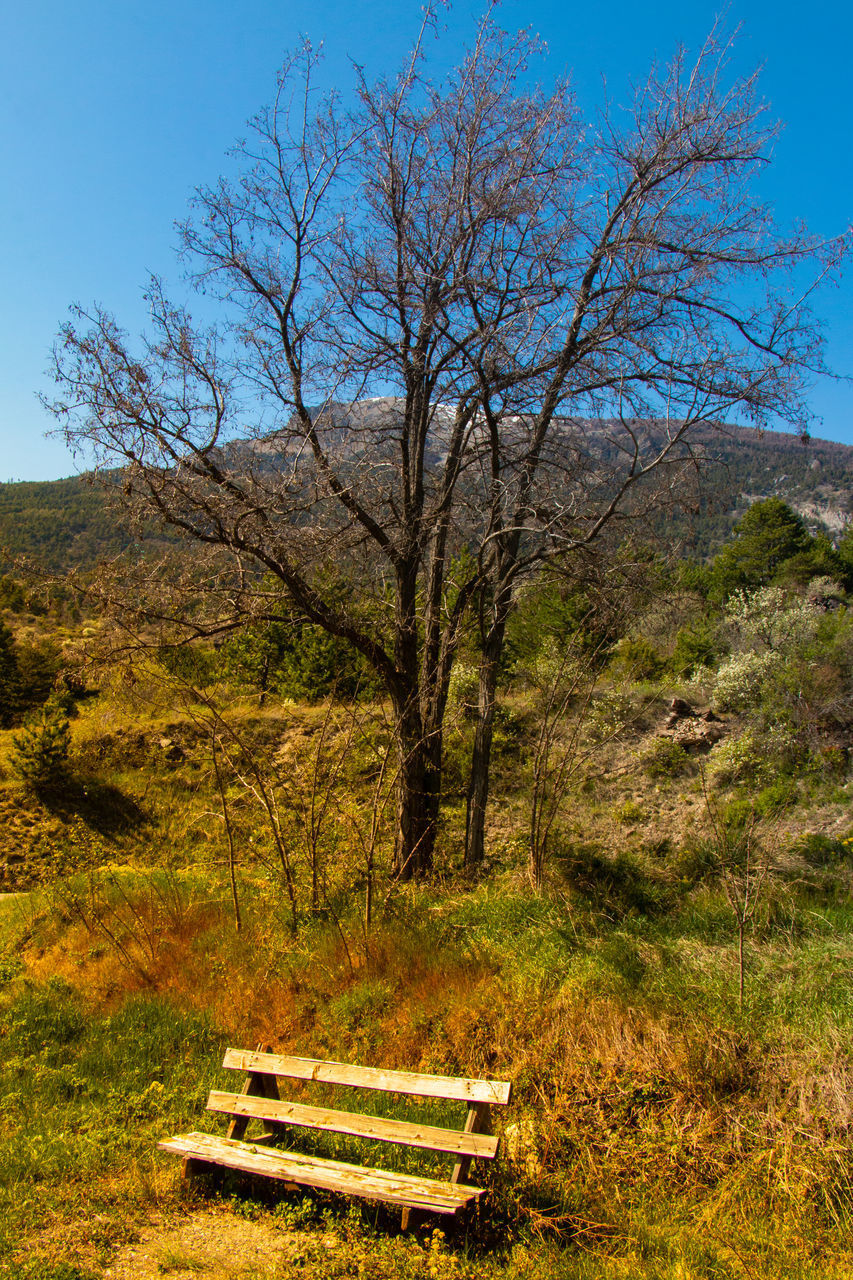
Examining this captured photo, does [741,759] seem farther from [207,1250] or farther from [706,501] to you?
[207,1250]

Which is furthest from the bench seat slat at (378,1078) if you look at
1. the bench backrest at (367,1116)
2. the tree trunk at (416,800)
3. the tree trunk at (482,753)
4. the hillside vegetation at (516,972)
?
the tree trunk at (482,753)

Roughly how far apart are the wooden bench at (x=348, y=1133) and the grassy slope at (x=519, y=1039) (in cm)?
A: 22

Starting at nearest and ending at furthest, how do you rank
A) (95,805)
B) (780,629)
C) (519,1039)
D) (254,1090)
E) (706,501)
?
(254,1090) → (519,1039) → (706,501) → (95,805) → (780,629)

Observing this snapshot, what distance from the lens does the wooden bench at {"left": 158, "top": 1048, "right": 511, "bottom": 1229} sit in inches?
135

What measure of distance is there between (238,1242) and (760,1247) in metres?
2.36

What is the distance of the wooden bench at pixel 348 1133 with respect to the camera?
135 inches

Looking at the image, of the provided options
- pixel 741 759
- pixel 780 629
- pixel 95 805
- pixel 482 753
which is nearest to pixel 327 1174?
pixel 482 753

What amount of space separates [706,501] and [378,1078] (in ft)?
22.4

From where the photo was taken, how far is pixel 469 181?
791 centimetres

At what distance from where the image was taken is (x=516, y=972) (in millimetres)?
5602

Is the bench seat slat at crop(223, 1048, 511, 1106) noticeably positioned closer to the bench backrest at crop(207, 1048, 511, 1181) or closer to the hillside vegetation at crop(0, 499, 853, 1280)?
the bench backrest at crop(207, 1048, 511, 1181)

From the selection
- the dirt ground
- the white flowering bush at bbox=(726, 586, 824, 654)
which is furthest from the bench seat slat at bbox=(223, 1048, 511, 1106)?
the white flowering bush at bbox=(726, 586, 824, 654)

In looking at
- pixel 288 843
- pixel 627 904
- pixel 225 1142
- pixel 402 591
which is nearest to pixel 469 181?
pixel 402 591

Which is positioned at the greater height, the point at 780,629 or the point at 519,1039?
the point at 780,629
